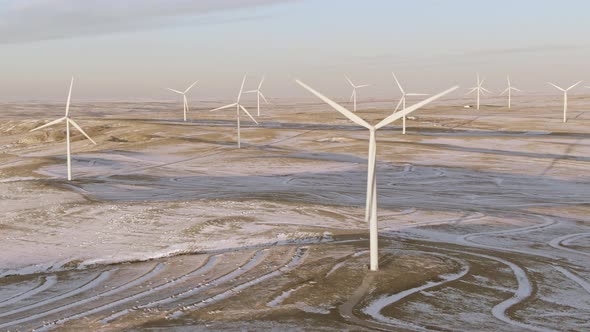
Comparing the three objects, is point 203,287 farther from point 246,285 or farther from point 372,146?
point 372,146

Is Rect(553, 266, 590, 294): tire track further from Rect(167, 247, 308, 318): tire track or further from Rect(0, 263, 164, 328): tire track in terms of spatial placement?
Rect(0, 263, 164, 328): tire track

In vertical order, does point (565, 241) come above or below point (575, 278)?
below

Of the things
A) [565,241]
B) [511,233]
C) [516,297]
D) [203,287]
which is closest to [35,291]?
[203,287]

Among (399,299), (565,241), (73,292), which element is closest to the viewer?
(399,299)

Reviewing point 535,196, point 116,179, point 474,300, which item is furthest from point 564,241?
point 116,179

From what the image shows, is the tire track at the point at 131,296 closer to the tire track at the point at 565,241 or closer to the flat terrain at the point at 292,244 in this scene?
the flat terrain at the point at 292,244

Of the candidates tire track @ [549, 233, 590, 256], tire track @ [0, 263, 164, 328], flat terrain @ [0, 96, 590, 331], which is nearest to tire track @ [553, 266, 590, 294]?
flat terrain @ [0, 96, 590, 331]

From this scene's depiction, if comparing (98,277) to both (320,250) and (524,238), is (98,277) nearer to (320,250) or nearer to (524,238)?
(320,250)

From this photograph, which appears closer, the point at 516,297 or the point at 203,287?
the point at 516,297
